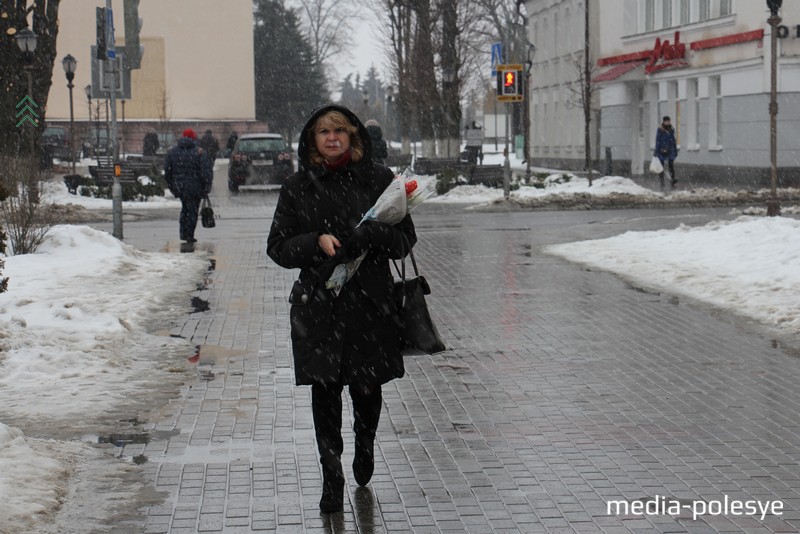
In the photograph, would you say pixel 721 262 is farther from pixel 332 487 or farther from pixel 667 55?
pixel 667 55

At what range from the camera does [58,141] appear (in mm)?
63094

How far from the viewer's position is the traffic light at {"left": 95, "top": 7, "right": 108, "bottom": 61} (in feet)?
66.0

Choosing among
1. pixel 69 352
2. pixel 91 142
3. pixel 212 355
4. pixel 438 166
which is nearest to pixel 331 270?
pixel 69 352

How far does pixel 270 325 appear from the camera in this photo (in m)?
11.4

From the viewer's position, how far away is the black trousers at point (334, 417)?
5.74 m

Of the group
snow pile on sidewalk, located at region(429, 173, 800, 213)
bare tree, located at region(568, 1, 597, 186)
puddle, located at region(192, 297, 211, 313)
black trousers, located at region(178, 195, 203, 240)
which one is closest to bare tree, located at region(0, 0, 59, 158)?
snow pile on sidewalk, located at region(429, 173, 800, 213)

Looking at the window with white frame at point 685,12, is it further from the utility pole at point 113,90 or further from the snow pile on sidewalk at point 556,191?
the utility pole at point 113,90

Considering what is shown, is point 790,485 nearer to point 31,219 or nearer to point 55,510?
point 55,510

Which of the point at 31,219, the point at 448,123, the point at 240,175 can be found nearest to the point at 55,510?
the point at 31,219

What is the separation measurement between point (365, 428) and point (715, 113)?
33.5m

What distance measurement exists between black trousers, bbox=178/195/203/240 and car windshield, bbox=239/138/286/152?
722 inches

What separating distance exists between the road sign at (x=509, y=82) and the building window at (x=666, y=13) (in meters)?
14.3

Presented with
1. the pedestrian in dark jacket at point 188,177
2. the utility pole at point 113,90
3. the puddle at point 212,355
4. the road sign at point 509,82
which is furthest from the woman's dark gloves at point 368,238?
the road sign at point 509,82

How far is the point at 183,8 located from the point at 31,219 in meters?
60.9
